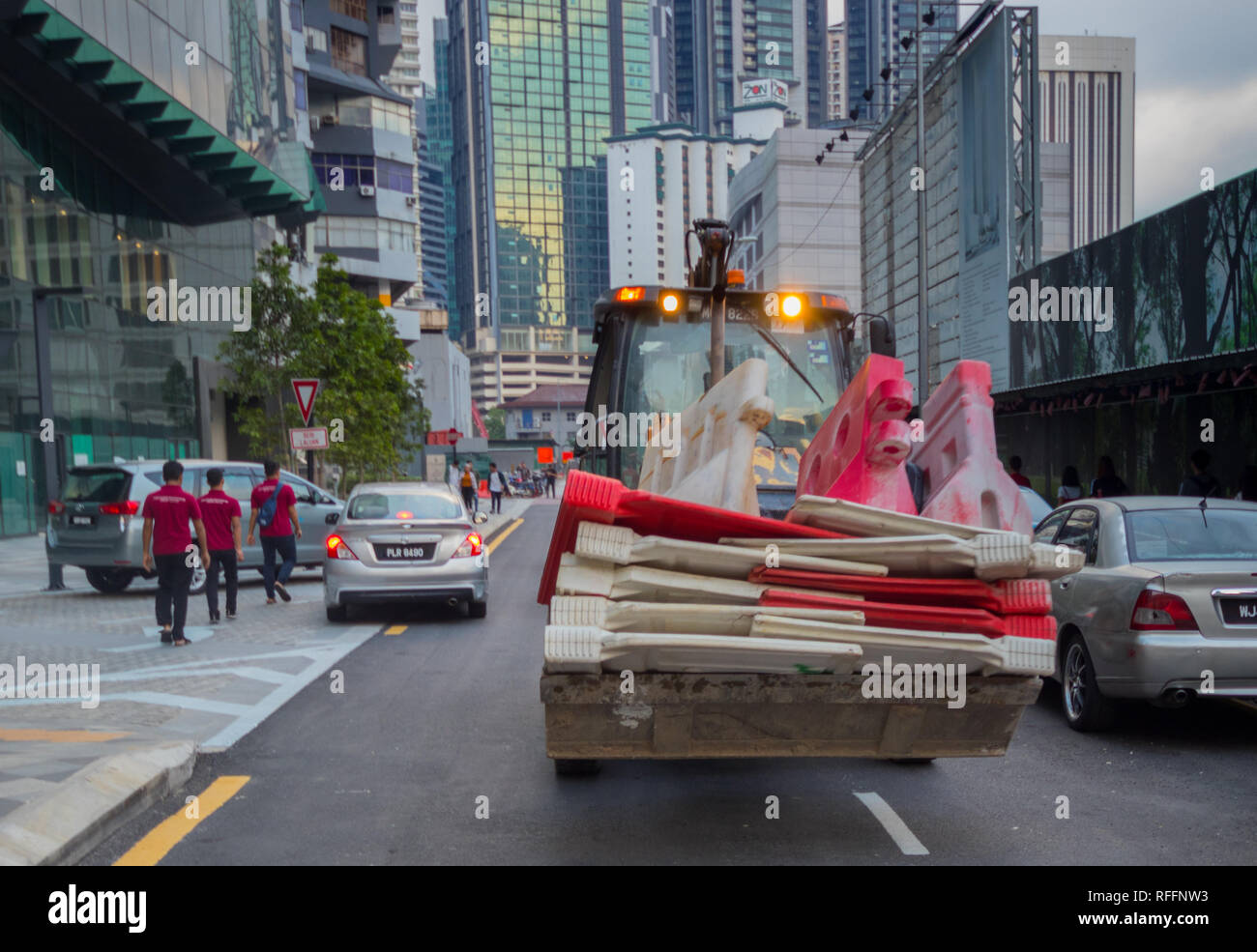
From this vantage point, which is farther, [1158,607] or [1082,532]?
[1082,532]

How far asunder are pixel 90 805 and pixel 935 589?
3.97m

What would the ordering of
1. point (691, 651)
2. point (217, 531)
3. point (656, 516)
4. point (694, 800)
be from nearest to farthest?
point (691, 651), point (656, 516), point (694, 800), point (217, 531)

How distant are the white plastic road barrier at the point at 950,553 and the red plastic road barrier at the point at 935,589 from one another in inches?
2.1

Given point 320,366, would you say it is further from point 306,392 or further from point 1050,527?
point 1050,527

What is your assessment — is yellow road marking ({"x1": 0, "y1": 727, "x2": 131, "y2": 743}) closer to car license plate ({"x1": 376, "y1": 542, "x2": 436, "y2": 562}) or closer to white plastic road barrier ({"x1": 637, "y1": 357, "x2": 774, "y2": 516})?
white plastic road barrier ({"x1": 637, "y1": 357, "x2": 774, "y2": 516})

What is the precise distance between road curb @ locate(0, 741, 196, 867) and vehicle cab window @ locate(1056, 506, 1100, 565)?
580 centimetres

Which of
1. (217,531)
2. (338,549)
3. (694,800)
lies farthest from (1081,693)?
(217,531)

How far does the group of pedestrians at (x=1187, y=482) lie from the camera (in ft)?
45.1

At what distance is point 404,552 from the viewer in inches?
498

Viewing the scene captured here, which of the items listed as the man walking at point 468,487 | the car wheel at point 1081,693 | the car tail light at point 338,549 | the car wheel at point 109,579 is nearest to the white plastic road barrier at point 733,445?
the car wheel at point 1081,693

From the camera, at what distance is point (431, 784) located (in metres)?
6.16

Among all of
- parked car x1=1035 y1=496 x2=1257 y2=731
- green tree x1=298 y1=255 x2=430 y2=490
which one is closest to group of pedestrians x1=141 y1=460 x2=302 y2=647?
parked car x1=1035 y1=496 x2=1257 y2=731

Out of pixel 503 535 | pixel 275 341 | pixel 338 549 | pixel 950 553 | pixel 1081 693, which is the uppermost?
pixel 275 341
